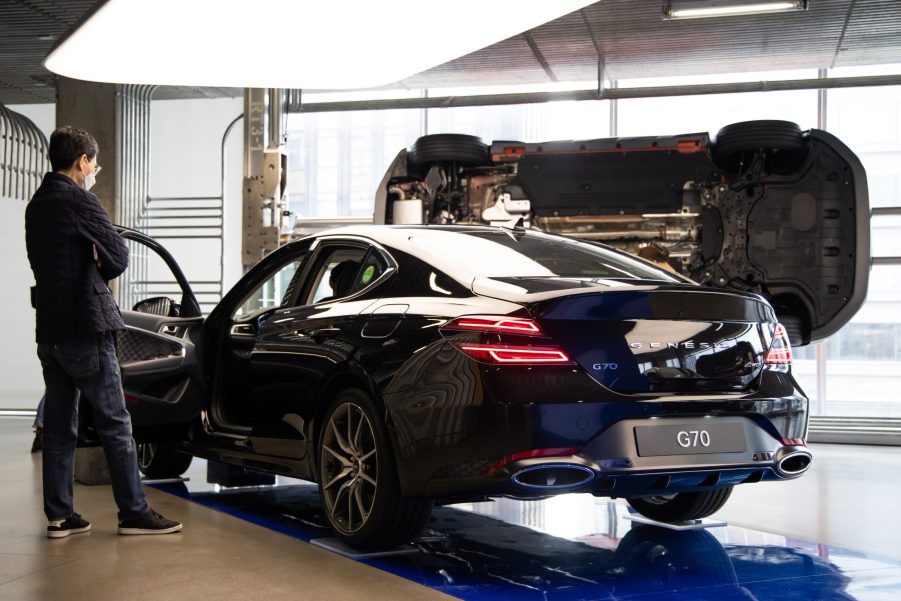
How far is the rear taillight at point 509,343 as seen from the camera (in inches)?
142

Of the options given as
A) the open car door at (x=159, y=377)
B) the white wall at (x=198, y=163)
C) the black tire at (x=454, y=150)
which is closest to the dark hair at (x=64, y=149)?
the open car door at (x=159, y=377)

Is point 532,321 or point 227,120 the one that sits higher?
point 227,120

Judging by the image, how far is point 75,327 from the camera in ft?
14.9

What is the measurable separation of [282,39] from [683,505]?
580 centimetres

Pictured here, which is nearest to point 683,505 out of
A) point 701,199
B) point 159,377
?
point 159,377

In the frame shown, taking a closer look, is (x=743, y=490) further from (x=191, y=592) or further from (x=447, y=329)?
(x=191, y=592)

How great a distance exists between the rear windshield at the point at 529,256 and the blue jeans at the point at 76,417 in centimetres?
147

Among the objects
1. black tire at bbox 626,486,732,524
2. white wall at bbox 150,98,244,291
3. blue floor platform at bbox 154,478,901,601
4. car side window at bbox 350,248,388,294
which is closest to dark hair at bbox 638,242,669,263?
blue floor platform at bbox 154,478,901,601

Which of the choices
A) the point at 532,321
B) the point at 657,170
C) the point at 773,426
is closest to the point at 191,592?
the point at 532,321

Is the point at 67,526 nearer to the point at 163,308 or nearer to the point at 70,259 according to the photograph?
the point at 70,259

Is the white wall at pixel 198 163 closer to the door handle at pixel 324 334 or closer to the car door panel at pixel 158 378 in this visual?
the car door panel at pixel 158 378

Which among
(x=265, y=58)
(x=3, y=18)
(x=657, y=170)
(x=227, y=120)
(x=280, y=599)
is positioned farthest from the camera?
(x=227, y=120)

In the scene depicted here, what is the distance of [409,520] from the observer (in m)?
4.11

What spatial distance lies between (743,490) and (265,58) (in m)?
5.75
